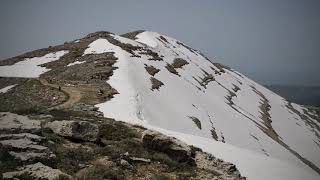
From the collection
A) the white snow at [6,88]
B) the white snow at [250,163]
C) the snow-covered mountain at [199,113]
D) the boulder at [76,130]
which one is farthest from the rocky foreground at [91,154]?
the white snow at [6,88]

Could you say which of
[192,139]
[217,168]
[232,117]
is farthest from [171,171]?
[232,117]

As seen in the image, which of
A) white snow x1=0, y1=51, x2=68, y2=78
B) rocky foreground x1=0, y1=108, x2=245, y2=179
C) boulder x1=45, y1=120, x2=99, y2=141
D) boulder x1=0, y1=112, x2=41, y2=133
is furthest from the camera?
white snow x1=0, y1=51, x2=68, y2=78

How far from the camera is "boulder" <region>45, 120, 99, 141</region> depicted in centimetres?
1889

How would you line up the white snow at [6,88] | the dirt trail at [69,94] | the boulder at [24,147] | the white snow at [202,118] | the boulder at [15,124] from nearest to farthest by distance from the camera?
the boulder at [24,147] → the boulder at [15,124] → the white snow at [202,118] → the dirt trail at [69,94] → the white snow at [6,88]

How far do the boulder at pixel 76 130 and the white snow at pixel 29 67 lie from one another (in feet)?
112

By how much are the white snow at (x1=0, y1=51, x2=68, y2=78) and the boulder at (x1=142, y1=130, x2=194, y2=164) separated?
3598 cm

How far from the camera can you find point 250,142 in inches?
2205

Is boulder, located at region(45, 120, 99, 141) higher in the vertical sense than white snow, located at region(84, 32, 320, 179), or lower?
lower

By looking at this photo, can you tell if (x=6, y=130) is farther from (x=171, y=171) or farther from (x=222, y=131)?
(x=222, y=131)

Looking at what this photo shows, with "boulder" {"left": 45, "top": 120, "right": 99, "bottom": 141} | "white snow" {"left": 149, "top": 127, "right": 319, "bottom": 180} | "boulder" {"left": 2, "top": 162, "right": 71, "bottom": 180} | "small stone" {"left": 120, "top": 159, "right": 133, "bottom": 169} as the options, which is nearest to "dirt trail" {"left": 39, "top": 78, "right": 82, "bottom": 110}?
"white snow" {"left": 149, "top": 127, "right": 319, "bottom": 180}

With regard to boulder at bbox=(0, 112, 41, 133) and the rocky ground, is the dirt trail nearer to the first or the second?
the rocky ground

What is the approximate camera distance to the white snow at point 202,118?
26.2 m

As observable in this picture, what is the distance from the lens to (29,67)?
58750 mm

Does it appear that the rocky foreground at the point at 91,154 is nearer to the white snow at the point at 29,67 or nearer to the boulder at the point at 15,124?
the boulder at the point at 15,124
